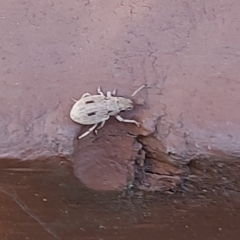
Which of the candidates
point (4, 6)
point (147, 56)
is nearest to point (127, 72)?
point (147, 56)

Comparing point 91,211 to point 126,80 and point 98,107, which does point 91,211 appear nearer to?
point 98,107

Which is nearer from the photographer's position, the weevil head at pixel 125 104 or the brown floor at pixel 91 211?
the weevil head at pixel 125 104

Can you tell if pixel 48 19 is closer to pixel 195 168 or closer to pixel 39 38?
pixel 39 38

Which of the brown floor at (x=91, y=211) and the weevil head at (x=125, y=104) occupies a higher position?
the weevil head at (x=125, y=104)

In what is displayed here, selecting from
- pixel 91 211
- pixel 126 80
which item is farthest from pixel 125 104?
pixel 91 211

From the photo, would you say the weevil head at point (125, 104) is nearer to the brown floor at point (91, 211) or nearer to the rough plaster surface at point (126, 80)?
the rough plaster surface at point (126, 80)

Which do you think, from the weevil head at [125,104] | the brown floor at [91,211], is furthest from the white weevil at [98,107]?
the brown floor at [91,211]
